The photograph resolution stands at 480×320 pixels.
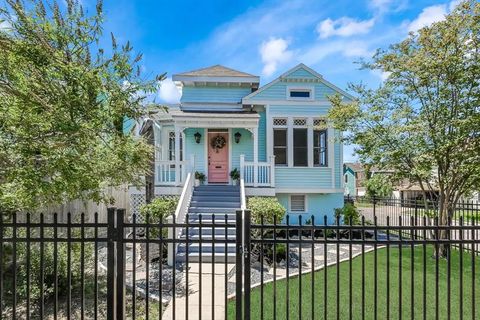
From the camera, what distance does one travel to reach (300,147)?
13.7 metres

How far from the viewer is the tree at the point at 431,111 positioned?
8062mm

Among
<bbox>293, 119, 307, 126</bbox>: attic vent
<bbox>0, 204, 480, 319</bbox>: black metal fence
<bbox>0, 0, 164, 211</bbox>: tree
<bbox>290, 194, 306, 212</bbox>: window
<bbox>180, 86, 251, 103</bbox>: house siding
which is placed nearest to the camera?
<bbox>0, 0, 164, 211</bbox>: tree

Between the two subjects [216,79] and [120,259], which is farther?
[216,79]

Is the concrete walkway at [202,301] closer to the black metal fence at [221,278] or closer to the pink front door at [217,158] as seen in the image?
the black metal fence at [221,278]

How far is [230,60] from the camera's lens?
1656 cm

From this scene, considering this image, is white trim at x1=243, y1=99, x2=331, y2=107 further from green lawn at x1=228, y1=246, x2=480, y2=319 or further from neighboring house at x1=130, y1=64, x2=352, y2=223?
green lawn at x1=228, y1=246, x2=480, y2=319

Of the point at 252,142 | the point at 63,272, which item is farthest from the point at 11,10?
the point at 252,142

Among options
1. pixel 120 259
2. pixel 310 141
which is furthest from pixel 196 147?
pixel 120 259

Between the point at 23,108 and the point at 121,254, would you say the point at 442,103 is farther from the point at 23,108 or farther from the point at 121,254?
the point at 23,108

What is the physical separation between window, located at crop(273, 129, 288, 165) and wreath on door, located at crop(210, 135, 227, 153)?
2.24 metres

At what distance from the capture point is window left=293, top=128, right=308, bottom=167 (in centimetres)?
1363

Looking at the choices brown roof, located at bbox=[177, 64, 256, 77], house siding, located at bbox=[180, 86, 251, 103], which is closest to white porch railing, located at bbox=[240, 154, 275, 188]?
house siding, located at bbox=[180, 86, 251, 103]

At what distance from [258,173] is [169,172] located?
3.55 metres

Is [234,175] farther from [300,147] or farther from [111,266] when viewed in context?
[111,266]
